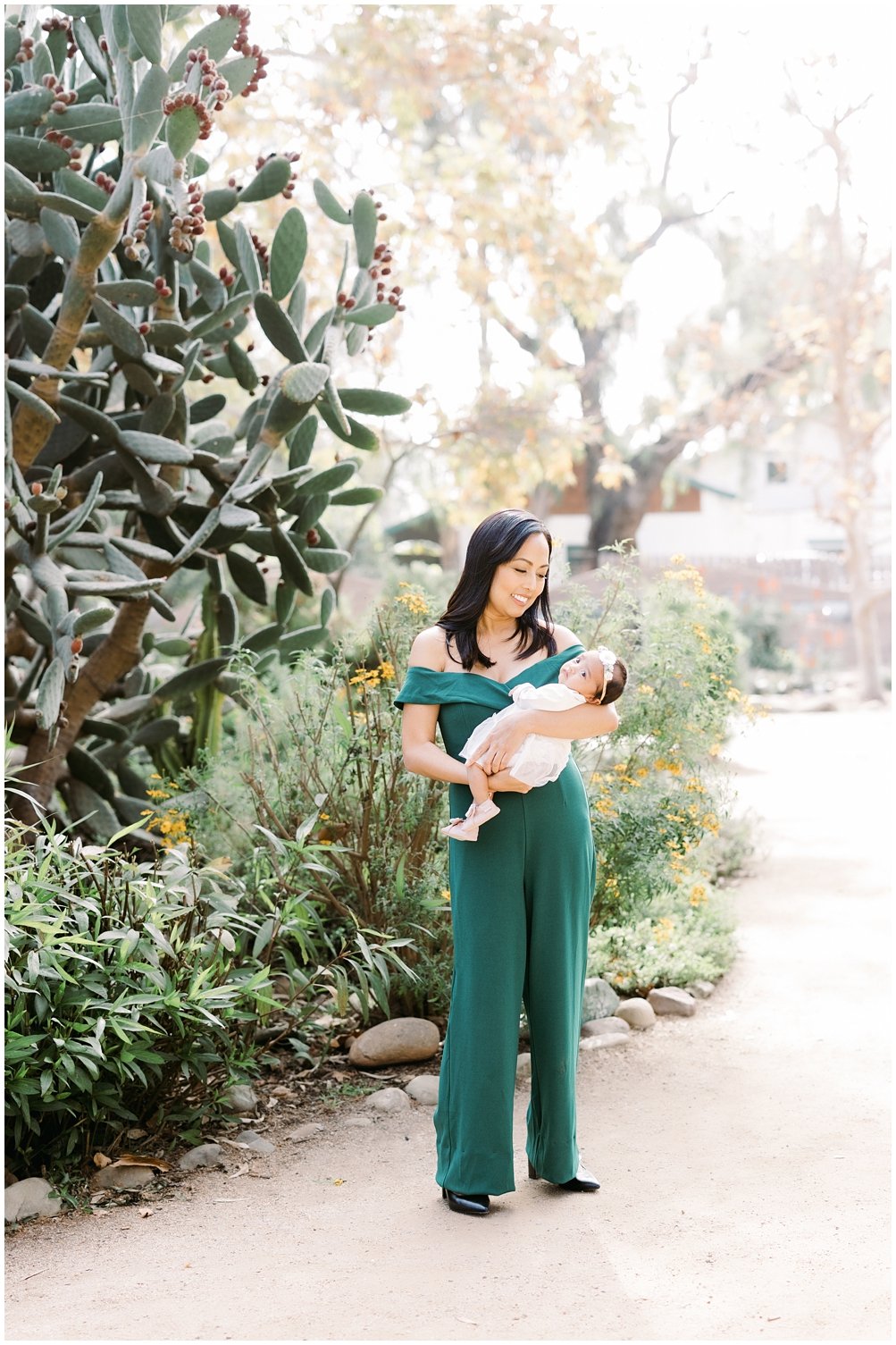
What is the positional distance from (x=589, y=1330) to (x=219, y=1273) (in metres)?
0.86

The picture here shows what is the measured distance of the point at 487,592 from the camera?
3.21 m

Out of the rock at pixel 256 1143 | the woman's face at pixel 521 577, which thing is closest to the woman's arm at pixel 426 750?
the woman's face at pixel 521 577

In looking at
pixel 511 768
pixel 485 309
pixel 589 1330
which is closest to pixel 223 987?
pixel 511 768

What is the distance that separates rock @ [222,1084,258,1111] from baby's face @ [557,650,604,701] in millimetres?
1722

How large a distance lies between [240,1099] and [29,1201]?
79 cm

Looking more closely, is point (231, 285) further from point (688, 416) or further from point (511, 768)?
point (688, 416)

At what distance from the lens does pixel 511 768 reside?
299 cm

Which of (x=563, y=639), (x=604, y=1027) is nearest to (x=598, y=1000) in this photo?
(x=604, y=1027)

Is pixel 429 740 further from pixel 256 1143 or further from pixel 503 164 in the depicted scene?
pixel 503 164

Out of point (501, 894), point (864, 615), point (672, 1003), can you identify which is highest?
point (864, 615)

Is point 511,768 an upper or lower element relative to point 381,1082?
upper

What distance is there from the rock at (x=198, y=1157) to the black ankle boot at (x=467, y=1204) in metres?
0.75

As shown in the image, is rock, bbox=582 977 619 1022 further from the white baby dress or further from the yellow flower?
the white baby dress

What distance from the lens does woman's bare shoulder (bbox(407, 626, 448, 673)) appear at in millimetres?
3230
